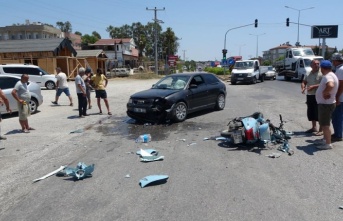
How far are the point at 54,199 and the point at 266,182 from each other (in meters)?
3.11

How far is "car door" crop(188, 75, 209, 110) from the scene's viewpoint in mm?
11250

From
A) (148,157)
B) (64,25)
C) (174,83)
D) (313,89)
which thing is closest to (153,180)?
(148,157)

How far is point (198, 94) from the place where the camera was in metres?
11.6

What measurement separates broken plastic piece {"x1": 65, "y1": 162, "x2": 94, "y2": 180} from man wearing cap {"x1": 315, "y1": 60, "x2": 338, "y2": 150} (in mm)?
4542

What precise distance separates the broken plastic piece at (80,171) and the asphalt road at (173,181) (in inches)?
4.5

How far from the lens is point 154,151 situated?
281 inches

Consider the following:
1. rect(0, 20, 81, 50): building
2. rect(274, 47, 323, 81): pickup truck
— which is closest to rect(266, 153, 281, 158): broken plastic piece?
rect(274, 47, 323, 81): pickup truck

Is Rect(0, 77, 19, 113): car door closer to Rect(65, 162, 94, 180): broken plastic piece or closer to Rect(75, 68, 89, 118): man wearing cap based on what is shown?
Rect(75, 68, 89, 118): man wearing cap

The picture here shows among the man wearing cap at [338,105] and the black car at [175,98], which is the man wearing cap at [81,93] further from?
the man wearing cap at [338,105]

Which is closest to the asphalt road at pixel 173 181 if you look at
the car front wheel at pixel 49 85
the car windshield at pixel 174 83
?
the car windshield at pixel 174 83

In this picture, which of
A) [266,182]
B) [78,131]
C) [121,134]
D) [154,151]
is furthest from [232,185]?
[78,131]

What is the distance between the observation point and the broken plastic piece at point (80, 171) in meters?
5.65

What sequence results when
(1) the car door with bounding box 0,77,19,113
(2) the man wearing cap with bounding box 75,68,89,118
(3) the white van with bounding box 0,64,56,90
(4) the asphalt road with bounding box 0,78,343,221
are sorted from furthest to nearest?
(3) the white van with bounding box 0,64,56,90
(1) the car door with bounding box 0,77,19,113
(2) the man wearing cap with bounding box 75,68,89,118
(4) the asphalt road with bounding box 0,78,343,221

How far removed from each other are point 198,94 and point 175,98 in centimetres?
142
